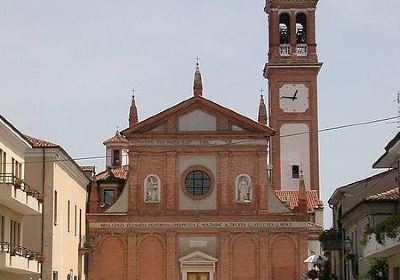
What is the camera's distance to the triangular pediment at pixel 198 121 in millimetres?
51344

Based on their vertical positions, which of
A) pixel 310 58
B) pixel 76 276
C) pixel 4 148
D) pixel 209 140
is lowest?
pixel 76 276

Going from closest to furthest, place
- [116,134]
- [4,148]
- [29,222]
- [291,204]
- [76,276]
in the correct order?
[4,148], [29,222], [76,276], [291,204], [116,134]

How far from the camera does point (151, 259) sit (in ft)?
167

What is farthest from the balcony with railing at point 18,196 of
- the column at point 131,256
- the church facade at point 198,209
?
the church facade at point 198,209

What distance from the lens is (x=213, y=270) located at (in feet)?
167

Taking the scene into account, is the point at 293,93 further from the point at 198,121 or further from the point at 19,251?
the point at 19,251

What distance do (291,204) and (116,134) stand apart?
17.2 metres

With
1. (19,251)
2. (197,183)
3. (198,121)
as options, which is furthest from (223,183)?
(19,251)

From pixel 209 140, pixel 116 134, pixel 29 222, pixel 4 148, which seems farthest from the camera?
pixel 116 134

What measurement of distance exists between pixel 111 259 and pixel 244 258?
7030mm

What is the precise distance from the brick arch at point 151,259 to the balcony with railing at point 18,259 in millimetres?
12827

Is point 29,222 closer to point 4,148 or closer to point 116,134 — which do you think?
point 4,148

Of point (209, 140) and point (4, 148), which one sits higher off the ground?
point (209, 140)

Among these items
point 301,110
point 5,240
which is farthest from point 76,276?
point 301,110
